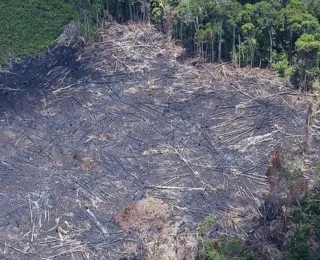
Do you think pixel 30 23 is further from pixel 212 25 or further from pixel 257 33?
pixel 257 33

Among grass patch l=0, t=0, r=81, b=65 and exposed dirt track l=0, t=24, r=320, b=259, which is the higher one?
grass patch l=0, t=0, r=81, b=65

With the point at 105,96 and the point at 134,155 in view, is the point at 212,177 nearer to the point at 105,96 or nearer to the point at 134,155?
the point at 134,155

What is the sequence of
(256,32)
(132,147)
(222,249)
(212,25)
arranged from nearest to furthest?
(222,249)
(132,147)
(256,32)
(212,25)

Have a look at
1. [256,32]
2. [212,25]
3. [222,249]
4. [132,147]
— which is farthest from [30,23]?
[222,249]

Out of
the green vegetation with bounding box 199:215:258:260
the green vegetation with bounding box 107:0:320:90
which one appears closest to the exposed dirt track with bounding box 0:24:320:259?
the green vegetation with bounding box 199:215:258:260

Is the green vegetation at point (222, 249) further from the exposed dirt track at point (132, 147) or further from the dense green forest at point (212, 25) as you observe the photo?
the dense green forest at point (212, 25)

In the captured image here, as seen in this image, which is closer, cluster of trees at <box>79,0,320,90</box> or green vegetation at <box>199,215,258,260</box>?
green vegetation at <box>199,215,258,260</box>

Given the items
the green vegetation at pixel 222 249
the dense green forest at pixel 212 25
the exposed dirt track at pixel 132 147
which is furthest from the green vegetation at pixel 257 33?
the green vegetation at pixel 222 249

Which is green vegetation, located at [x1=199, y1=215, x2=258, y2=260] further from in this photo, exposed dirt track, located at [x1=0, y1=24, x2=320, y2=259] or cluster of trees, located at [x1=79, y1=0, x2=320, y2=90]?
cluster of trees, located at [x1=79, y1=0, x2=320, y2=90]
